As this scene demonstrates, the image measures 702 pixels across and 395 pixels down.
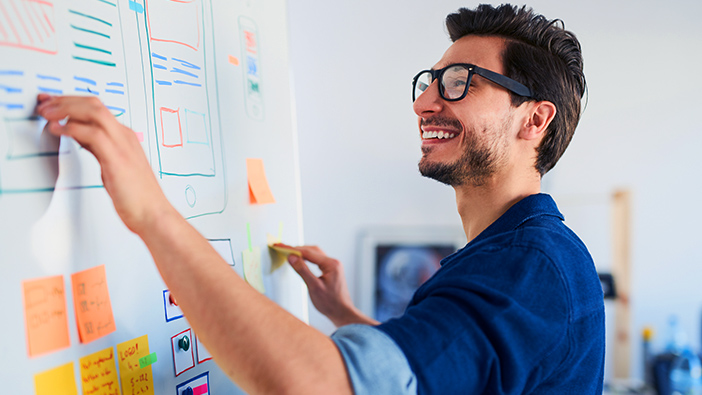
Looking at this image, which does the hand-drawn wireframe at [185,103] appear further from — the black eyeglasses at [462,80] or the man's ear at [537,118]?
the man's ear at [537,118]

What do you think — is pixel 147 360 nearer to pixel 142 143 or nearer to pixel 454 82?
pixel 142 143

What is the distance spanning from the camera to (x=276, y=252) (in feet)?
3.65

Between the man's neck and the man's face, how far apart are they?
2 centimetres

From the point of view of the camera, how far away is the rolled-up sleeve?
0.55m

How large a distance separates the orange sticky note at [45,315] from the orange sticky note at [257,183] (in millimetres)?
447

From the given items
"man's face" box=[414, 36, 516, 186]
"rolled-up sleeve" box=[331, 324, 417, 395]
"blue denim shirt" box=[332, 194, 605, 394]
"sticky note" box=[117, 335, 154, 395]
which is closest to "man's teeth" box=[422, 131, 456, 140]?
"man's face" box=[414, 36, 516, 186]

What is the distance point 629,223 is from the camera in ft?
6.83

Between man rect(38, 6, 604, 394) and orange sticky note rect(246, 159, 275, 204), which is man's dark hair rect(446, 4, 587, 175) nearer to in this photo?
man rect(38, 6, 604, 394)

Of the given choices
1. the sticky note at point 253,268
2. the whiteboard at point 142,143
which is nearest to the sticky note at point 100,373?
the whiteboard at point 142,143

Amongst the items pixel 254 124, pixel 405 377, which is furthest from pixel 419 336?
pixel 254 124

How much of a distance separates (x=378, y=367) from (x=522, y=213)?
43cm

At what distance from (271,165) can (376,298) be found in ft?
4.33

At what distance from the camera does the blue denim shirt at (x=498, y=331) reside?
1.85 feet

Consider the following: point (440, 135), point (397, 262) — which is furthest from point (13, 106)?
point (397, 262)
